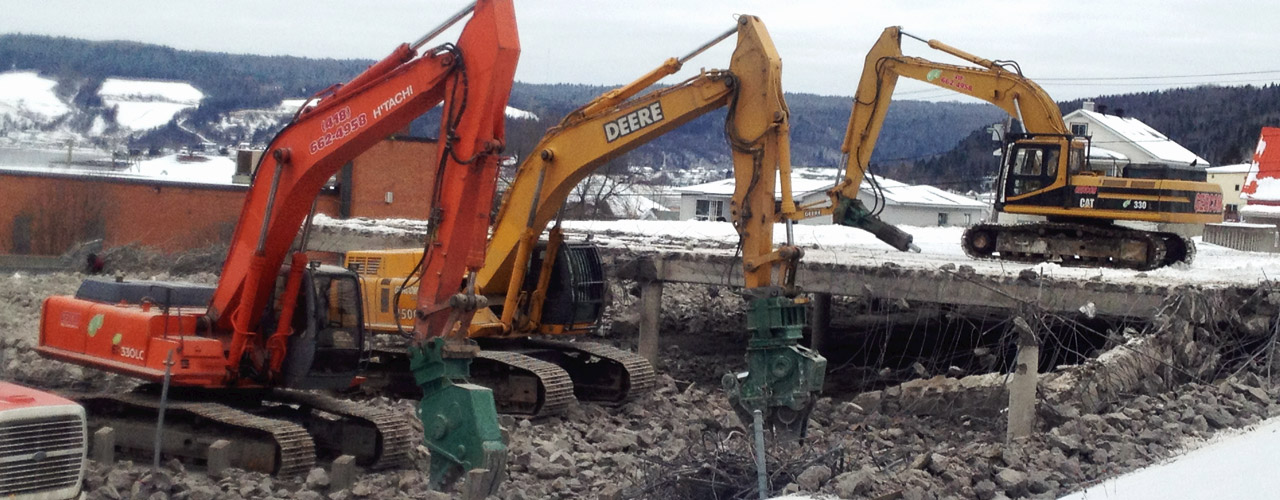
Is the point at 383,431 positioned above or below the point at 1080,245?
below

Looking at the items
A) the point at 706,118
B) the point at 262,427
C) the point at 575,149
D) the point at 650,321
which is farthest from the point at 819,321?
the point at 706,118

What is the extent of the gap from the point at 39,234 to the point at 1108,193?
30130 mm

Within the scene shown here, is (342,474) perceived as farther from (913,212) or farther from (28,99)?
(913,212)

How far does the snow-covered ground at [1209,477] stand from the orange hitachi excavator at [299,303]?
4.55 meters

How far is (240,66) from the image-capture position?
242 ft

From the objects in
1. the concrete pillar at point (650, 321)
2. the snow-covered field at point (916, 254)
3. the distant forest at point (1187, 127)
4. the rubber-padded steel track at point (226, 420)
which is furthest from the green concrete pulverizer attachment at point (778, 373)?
the distant forest at point (1187, 127)

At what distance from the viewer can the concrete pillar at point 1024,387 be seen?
440 inches

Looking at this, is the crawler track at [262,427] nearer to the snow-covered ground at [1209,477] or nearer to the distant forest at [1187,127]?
the snow-covered ground at [1209,477]

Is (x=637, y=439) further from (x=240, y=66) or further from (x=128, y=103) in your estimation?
(x=240, y=66)

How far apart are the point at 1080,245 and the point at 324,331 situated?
13963mm

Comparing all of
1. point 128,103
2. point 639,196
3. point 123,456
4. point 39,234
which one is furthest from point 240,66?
point 123,456

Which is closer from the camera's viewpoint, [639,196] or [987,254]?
[987,254]

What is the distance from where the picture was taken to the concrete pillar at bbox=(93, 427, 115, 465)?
10.9 m

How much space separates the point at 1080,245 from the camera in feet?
70.7
